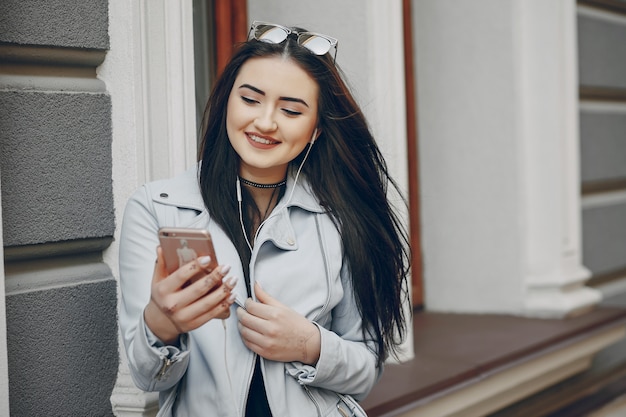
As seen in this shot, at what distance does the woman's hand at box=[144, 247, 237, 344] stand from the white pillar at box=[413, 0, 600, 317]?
321 centimetres

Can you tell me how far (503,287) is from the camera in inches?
192

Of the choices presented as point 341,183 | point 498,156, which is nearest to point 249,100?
point 341,183

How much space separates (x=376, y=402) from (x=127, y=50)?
1.60 m

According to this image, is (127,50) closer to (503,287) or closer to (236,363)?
(236,363)

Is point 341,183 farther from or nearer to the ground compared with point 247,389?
farther from the ground

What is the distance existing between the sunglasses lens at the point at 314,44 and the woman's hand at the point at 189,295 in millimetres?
706

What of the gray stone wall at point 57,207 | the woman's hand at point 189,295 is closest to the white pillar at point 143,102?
the gray stone wall at point 57,207

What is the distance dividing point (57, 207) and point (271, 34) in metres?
0.78

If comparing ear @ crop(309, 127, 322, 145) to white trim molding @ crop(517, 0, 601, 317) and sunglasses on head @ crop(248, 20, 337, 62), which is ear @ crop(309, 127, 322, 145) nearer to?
sunglasses on head @ crop(248, 20, 337, 62)

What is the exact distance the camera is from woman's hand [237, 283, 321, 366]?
2029 mm

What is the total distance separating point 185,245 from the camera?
1811 millimetres

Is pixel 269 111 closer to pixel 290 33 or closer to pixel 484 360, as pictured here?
pixel 290 33

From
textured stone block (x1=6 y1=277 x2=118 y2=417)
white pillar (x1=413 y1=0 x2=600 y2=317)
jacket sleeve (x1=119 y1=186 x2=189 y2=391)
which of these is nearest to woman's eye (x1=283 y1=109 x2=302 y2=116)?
jacket sleeve (x1=119 y1=186 x2=189 y2=391)

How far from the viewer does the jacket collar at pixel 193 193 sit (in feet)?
7.02
